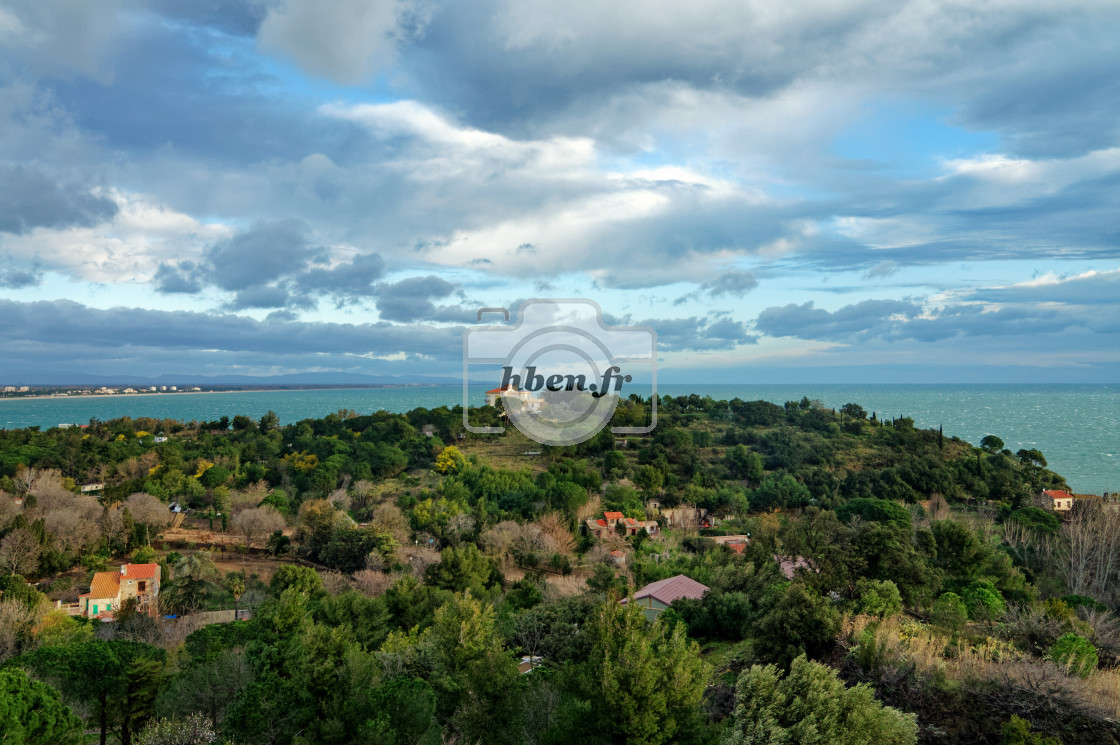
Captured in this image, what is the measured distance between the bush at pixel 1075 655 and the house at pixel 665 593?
32.4 feet

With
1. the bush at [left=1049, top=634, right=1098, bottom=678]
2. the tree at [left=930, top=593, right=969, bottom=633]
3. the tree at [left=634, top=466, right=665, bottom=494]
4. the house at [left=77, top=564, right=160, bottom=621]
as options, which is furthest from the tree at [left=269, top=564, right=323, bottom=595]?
the tree at [left=634, top=466, right=665, bottom=494]

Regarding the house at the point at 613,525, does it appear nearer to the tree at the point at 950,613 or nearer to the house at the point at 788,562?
the house at the point at 788,562

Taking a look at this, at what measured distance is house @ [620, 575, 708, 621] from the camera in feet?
63.4

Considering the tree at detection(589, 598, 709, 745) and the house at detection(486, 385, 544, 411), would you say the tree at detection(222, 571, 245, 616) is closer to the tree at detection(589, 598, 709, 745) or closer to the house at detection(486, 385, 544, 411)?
the tree at detection(589, 598, 709, 745)

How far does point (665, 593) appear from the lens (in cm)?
1988

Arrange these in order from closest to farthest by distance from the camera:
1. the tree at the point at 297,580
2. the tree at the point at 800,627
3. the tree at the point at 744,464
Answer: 1. the tree at the point at 800,627
2. the tree at the point at 297,580
3. the tree at the point at 744,464

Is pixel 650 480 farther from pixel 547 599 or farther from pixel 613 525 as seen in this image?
pixel 547 599

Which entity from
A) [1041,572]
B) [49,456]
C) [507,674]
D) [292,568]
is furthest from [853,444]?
[49,456]

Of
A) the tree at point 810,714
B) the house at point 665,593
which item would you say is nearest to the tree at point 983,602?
the house at point 665,593

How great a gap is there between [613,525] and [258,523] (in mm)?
18643

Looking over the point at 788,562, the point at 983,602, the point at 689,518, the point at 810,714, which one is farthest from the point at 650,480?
the point at 810,714

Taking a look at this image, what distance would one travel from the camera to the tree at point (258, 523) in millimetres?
31922

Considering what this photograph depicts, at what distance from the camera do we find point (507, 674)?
10867 mm

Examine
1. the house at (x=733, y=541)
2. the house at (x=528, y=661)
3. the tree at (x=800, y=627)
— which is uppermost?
the tree at (x=800, y=627)
